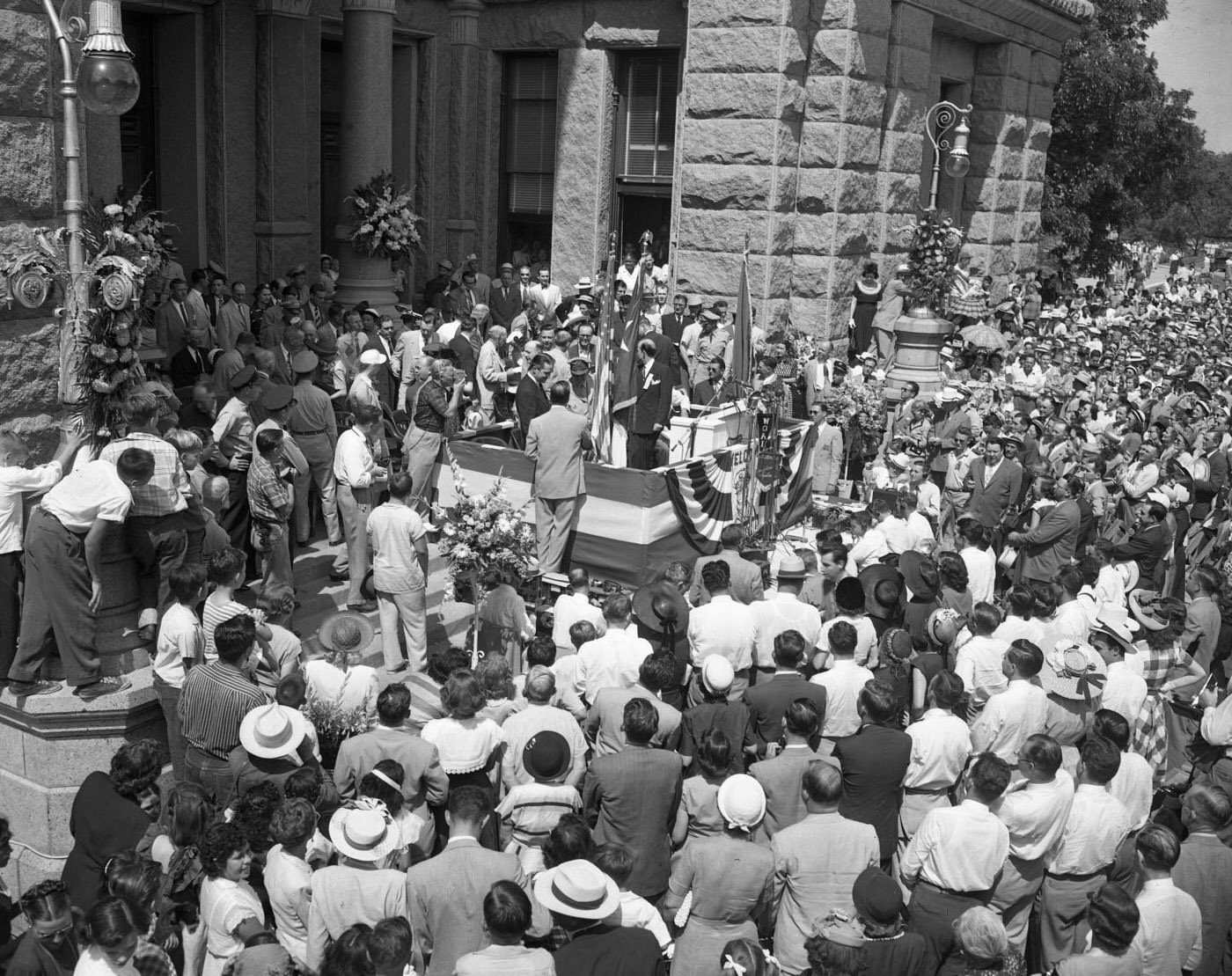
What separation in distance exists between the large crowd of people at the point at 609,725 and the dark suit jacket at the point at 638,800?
2 centimetres

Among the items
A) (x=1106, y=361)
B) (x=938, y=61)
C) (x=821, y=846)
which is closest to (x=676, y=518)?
(x=821, y=846)

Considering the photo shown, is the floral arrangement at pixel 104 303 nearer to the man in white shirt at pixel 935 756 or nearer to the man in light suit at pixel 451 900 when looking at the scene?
the man in light suit at pixel 451 900

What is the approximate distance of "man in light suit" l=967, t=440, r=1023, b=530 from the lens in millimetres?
12078

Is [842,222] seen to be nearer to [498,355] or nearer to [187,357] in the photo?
[498,355]

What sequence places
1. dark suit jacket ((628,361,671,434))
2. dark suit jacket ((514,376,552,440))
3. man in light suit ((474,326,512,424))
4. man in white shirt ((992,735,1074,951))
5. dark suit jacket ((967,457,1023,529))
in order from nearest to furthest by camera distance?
1. man in white shirt ((992,735,1074,951))
2. dark suit jacket ((967,457,1023,529))
3. dark suit jacket ((514,376,552,440))
4. dark suit jacket ((628,361,671,434))
5. man in light suit ((474,326,512,424))

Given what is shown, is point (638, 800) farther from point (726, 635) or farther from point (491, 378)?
point (491, 378)

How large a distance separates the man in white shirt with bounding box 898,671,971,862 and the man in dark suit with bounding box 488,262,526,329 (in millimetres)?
13384

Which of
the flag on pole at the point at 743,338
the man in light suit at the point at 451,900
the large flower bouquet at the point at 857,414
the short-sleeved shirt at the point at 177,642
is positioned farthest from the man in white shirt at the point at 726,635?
the large flower bouquet at the point at 857,414

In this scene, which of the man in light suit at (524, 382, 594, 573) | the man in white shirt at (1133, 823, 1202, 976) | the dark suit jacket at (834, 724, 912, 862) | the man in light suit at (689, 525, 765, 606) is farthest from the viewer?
the man in light suit at (524, 382, 594, 573)

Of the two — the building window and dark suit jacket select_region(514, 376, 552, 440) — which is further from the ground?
the building window

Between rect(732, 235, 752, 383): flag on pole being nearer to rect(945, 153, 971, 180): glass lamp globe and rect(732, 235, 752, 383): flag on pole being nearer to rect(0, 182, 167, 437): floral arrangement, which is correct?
rect(945, 153, 971, 180): glass lamp globe

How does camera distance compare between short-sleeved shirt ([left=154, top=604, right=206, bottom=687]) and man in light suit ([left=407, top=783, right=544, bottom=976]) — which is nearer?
man in light suit ([left=407, top=783, right=544, bottom=976])

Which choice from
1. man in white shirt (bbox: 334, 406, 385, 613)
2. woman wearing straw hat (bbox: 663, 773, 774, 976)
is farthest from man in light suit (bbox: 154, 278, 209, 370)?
woman wearing straw hat (bbox: 663, 773, 774, 976)

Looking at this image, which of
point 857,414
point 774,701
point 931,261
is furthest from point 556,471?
point 931,261
